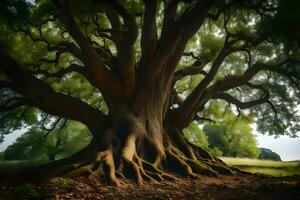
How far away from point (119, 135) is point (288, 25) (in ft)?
28.9

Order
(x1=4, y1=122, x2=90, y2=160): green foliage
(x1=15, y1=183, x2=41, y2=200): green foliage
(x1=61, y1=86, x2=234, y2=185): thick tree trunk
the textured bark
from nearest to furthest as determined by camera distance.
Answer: (x1=15, y1=183, x2=41, y2=200): green foliage
(x1=61, y1=86, x2=234, y2=185): thick tree trunk
the textured bark
(x1=4, y1=122, x2=90, y2=160): green foliage

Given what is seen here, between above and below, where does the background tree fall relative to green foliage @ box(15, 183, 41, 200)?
above

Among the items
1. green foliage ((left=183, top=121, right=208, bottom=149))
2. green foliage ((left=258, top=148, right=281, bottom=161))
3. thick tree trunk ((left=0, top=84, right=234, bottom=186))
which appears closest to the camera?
thick tree trunk ((left=0, top=84, right=234, bottom=186))

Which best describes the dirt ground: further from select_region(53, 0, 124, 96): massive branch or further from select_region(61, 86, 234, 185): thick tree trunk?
select_region(53, 0, 124, 96): massive branch

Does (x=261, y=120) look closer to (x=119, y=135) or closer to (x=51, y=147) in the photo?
(x=119, y=135)

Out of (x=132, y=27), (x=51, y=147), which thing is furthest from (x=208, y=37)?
(x=51, y=147)

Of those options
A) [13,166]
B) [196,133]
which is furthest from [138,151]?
[196,133]

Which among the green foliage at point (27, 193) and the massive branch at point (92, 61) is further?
the massive branch at point (92, 61)

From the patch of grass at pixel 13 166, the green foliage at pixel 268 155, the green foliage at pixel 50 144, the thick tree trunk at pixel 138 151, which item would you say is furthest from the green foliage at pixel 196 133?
the green foliage at pixel 268 155

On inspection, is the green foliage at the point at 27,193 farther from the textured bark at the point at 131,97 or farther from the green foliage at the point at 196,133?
the green foliage at the point at 196,133

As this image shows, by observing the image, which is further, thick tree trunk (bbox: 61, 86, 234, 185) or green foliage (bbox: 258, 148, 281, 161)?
green foliage (bbox: 258, 148, 281, 161)

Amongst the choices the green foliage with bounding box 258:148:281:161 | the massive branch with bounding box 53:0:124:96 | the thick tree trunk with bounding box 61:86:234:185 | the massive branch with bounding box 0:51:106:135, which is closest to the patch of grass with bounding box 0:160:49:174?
the massive branch with bounding box 0:51:106:135

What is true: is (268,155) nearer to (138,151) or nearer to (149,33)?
(149,33)

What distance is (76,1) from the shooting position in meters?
14.7
